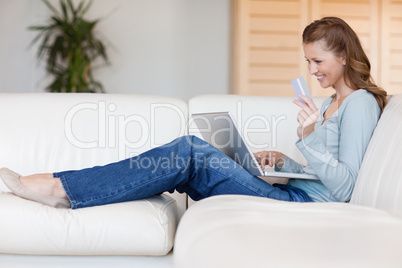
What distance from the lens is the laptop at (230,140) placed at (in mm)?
1771

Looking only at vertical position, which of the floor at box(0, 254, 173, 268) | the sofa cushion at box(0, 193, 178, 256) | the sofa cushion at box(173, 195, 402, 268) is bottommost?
the floor at box(0, 254, 173, 268)

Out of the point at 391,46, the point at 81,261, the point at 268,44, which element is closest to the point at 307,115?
the point at 81,261

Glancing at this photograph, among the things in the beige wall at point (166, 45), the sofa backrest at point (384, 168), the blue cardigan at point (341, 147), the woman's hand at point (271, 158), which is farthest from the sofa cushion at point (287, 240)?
the beige wall at point (166, 45)

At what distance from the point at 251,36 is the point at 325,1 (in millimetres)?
716

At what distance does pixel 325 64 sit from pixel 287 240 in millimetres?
1100

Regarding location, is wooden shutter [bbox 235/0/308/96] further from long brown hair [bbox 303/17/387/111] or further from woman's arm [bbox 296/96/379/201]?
woman's arm [bbox 296/96/379/201]

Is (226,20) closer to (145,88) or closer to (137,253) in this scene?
(145,88)

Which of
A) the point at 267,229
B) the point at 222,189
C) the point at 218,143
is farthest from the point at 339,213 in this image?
the point at 218,143

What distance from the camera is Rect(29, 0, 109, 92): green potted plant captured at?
184 inches

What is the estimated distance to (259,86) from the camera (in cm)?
455

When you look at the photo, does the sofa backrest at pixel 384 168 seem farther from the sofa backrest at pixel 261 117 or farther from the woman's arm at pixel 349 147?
the sofa backrest at pixel 261 117

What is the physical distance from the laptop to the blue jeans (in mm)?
72

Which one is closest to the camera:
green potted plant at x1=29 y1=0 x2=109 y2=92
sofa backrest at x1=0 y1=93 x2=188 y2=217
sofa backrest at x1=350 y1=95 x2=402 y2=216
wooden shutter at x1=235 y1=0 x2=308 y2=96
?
sofa backrest at x1=350 y1=95 x2=402 y2=216

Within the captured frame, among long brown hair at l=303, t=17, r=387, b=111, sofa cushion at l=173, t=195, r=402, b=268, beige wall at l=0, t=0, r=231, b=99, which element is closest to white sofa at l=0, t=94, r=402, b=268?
sofa cushion at l=173, t=195, r=402, b=268
